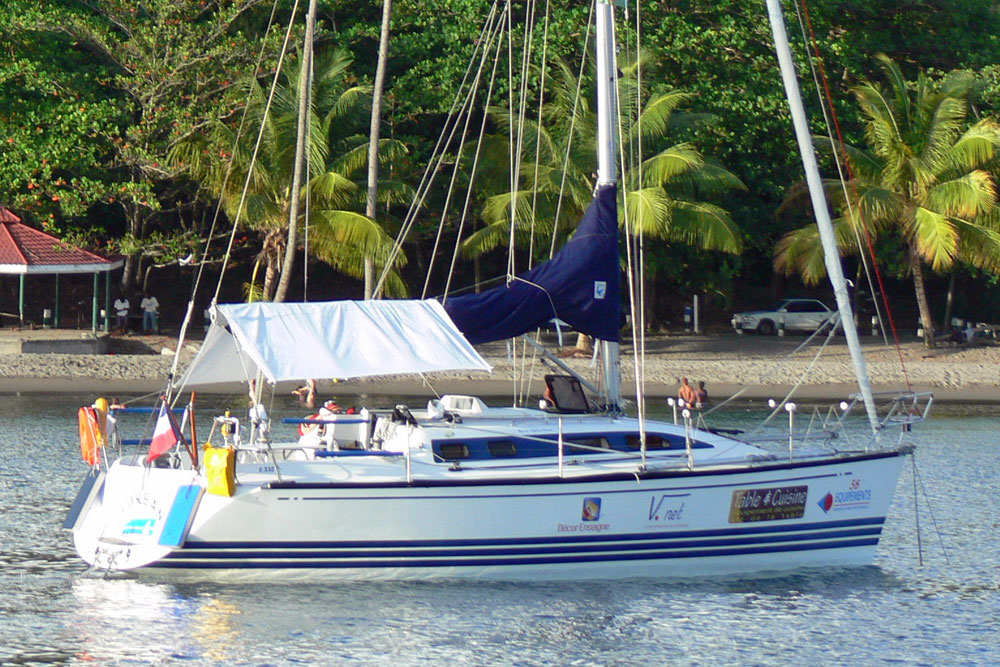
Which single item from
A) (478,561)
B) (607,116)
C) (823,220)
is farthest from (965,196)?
(478,561)

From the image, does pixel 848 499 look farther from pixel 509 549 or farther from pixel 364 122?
pixel 364 122

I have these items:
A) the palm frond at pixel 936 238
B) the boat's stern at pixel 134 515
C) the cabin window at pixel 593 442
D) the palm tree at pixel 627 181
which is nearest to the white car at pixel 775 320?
the palm frond at pixel 936 238

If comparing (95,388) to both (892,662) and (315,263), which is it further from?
(892,662)

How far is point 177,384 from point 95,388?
18459 millimetres

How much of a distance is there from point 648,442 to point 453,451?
2.32 meters

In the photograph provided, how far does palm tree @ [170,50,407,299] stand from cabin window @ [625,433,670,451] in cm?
1753

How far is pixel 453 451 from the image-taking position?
49.9ft

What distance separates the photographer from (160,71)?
1497 inches

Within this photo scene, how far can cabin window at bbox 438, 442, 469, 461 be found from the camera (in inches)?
597

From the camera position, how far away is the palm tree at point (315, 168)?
1325 inches

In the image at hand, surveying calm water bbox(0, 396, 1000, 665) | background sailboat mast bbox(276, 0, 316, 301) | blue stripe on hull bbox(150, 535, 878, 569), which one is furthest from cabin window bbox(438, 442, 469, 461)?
background sailboat mast bbox(276, 0, 316, 301)

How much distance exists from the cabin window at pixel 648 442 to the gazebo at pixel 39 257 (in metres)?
24.3

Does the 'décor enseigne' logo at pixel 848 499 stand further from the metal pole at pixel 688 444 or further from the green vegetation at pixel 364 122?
→ the green vegetation at pixel 364 122

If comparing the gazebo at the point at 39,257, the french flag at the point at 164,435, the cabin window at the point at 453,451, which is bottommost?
the cabin window at the point at 453,451
